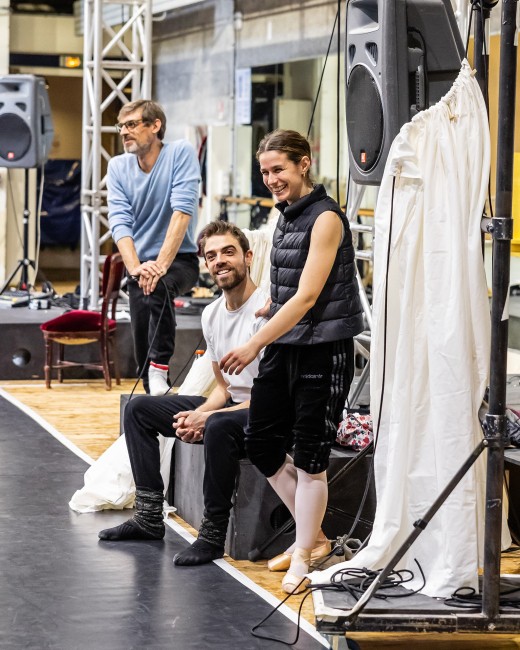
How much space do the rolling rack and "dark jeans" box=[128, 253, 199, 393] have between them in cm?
242

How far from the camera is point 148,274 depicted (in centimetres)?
536

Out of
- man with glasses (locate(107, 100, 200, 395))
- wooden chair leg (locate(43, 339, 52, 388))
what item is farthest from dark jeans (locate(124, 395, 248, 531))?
wooden chair leg (locate(43, 339, 52, 388))

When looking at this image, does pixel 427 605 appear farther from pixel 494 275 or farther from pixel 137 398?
pixel 137 398

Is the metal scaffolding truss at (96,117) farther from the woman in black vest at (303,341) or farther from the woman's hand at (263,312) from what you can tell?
the woman in black vest at (303,341)

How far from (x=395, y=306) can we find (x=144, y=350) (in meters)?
2.36

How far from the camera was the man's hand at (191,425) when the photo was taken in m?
4.05

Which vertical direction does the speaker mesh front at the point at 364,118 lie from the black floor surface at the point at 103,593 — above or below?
above

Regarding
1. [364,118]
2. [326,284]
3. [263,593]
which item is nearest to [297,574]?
[263,593]

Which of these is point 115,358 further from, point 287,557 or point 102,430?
point 287,557

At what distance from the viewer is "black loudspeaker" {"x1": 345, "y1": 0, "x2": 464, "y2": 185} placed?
Result: 3.75 metres

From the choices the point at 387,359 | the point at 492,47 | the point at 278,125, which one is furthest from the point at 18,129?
the point at 387,359

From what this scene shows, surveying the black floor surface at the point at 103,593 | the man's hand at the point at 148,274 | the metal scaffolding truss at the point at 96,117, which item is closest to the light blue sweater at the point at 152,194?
the man's hand at the point at 148,274

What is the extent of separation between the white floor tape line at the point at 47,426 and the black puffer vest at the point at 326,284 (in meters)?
2.01

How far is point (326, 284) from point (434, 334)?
0.51 meters
